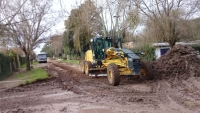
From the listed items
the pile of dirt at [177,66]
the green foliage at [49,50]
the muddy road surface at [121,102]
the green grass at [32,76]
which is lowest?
the muddy road surface at [121,102]

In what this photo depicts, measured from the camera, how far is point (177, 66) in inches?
528

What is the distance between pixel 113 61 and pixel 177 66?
11.8ft

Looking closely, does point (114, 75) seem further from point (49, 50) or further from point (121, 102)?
point (49, 50)

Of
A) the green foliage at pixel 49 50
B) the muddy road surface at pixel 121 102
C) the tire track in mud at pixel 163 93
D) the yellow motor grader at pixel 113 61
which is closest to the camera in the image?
the muddy road surface at pixel 121 102

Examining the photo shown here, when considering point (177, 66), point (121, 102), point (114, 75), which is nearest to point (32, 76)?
point (114, 75)

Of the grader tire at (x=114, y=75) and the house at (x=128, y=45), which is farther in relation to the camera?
the house at (x=128, y=45)

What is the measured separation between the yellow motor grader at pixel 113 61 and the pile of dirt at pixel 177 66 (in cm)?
76

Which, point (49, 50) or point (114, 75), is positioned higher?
point (49, 50)

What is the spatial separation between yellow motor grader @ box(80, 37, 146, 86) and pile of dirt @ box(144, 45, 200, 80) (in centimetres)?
76

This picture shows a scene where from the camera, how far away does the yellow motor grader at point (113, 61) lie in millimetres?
12680

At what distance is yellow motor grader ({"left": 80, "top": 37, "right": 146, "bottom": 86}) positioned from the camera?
41.6 ft

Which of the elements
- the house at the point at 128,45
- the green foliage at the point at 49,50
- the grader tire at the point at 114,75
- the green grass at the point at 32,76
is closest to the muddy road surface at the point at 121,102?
the grader tire at the point at 114,75

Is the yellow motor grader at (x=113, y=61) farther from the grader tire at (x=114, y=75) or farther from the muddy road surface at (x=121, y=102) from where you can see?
the muddy road surface at (x=121, y=102)

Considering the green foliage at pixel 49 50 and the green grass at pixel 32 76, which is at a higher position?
the green foliage at pixel 49 50
